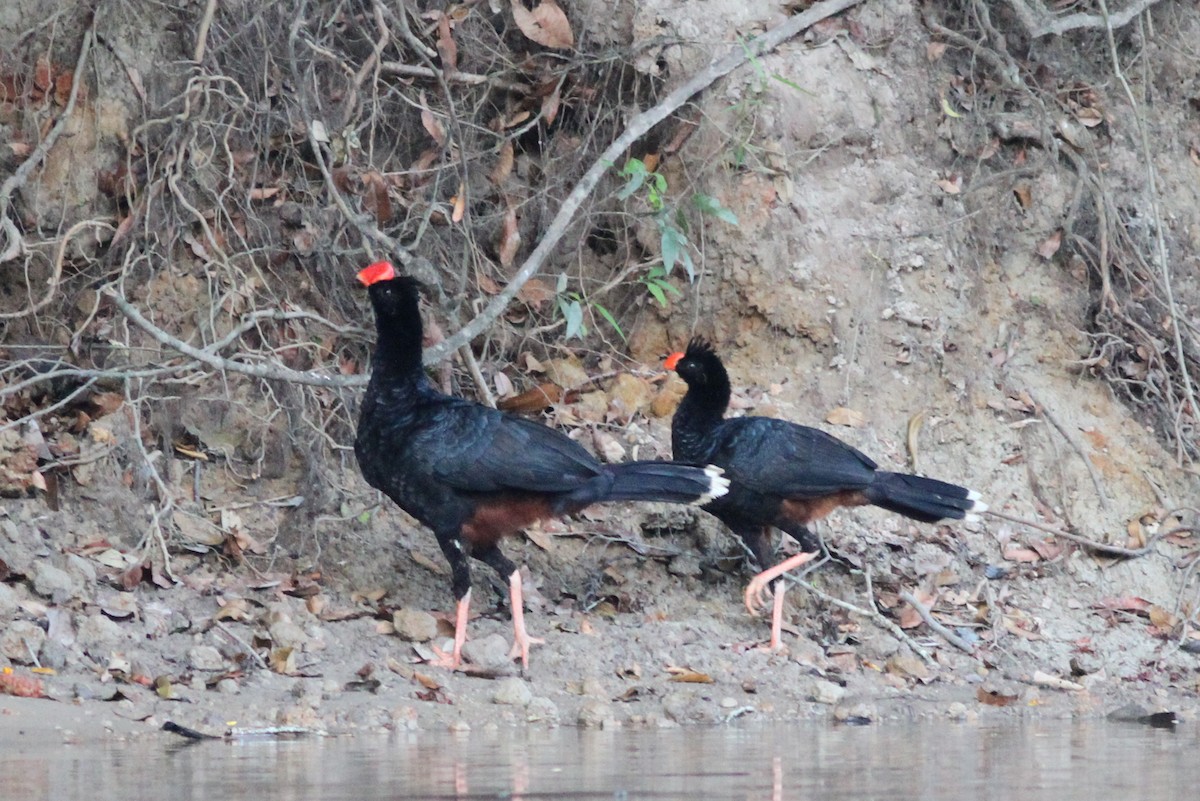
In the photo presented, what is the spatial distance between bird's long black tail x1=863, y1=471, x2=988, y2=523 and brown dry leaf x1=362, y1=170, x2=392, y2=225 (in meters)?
2.73

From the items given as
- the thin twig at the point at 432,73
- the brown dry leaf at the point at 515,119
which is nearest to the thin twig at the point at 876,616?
the brown dry leaf at the point at 515,119

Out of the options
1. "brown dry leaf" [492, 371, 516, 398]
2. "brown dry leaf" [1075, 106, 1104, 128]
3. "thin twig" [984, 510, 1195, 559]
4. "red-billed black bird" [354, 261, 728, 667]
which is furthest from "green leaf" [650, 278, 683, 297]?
"brown dry leaf" [1075, 106, 1104, 128]

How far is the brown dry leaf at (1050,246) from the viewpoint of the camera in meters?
9.48

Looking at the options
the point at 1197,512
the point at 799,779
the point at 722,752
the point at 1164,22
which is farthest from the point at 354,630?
the point at 1164,22

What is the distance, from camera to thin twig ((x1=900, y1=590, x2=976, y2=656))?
746 centimetres

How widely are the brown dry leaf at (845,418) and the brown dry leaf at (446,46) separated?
263cm

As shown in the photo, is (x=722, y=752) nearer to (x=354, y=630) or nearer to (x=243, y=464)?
(x=354, y=630)

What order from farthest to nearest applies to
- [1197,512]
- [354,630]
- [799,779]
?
[1197,512] → [354,630] → [799,779]

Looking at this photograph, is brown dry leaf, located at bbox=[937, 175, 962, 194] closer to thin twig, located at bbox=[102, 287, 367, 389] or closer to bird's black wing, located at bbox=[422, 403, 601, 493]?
bird's black wing, located at bbox=[422, 403, 601, 493]

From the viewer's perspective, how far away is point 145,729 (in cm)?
552

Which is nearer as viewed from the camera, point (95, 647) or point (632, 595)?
point (95, 647)

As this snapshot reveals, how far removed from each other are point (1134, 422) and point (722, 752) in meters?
4.74

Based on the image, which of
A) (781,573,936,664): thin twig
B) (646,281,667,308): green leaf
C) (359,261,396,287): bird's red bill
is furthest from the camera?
(646,281,667,308): green leaf

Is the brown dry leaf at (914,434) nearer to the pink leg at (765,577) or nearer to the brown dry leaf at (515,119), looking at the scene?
the pink leg at (765,577)
